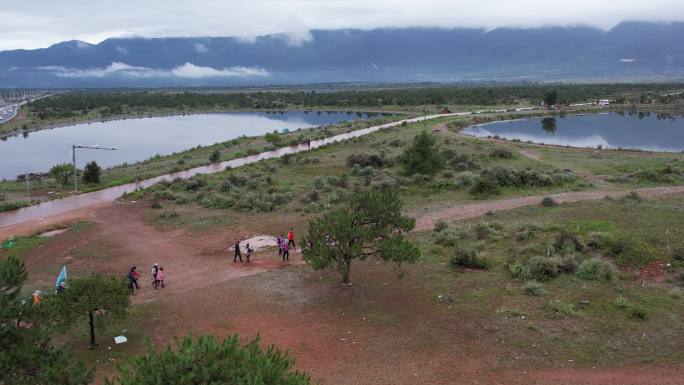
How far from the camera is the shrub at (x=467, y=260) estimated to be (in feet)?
62.4

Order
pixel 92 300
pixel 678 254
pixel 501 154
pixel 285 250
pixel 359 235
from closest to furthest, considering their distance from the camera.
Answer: pixel 92 300 → pixel 359 235 → pixel 678 254 → pixel 285 250 → pixel 501 154

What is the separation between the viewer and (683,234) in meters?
20.5

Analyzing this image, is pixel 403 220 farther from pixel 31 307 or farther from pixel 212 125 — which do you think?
pixel 212 125

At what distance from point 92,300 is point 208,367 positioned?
26.9 ft

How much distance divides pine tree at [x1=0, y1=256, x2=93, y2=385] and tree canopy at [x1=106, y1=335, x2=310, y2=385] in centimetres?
252

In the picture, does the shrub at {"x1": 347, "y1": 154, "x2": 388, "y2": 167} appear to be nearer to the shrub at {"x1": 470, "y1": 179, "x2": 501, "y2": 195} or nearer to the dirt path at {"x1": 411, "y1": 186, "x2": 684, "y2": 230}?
the shrub at {"x1": 470, "y1": 179, "x2": 501, "y2": 195}

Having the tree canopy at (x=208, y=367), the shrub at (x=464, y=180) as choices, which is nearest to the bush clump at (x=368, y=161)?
the shrub at (x=464, y=180)

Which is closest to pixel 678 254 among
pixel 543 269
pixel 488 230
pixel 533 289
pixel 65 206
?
pixel 543 269

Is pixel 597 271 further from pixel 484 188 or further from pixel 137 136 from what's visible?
pixel 137 136

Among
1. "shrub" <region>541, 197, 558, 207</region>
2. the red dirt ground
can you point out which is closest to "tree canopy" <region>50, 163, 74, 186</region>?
the red dirt ground

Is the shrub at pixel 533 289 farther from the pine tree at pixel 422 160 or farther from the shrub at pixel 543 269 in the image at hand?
the pine tree at pixel 422 160

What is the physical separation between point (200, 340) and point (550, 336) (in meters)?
9.79

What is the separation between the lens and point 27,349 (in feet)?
31.1

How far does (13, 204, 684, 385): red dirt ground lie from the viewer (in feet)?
40.6
